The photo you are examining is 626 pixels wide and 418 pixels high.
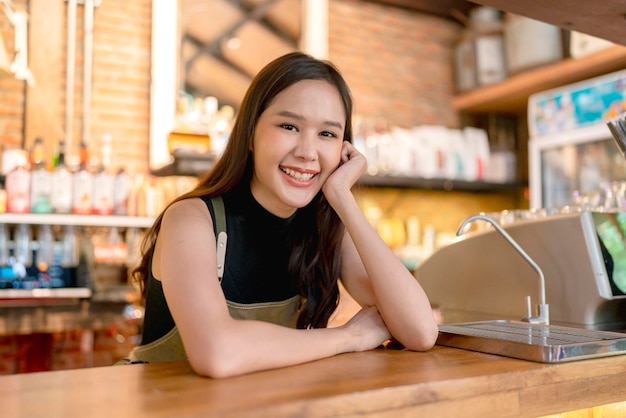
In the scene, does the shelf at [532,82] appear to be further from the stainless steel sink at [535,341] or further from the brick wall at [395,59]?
the stainless steel sink at [535,341]

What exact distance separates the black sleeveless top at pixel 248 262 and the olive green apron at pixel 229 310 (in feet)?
0.05

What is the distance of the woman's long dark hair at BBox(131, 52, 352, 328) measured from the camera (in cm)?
156

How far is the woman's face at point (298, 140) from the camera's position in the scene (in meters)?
1.50

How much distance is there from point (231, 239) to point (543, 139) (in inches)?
121

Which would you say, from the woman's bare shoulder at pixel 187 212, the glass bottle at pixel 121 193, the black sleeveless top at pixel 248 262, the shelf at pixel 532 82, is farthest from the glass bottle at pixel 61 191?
the shelf at pixel 532 82

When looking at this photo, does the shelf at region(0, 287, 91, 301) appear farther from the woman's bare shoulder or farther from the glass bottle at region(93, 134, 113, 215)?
the woman's bare shoulder

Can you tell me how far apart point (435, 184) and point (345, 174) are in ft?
10.1

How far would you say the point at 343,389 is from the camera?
898 millimetres

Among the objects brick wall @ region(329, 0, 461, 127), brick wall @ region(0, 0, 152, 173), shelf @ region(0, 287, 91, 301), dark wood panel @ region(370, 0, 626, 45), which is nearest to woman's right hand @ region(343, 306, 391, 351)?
dark wood panel @ region(370, 0, 626, 45)

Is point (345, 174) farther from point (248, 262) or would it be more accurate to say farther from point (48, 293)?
point (48, 293)

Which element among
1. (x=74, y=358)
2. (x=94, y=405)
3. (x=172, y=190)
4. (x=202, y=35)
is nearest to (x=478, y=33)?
(x=202, y=35)

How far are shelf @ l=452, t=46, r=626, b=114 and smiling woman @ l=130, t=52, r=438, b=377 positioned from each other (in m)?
2.76

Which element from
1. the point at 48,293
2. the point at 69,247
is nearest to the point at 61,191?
the point at 69,247

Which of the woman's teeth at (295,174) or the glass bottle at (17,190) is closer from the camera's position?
the woman's teeth at (295,174)
